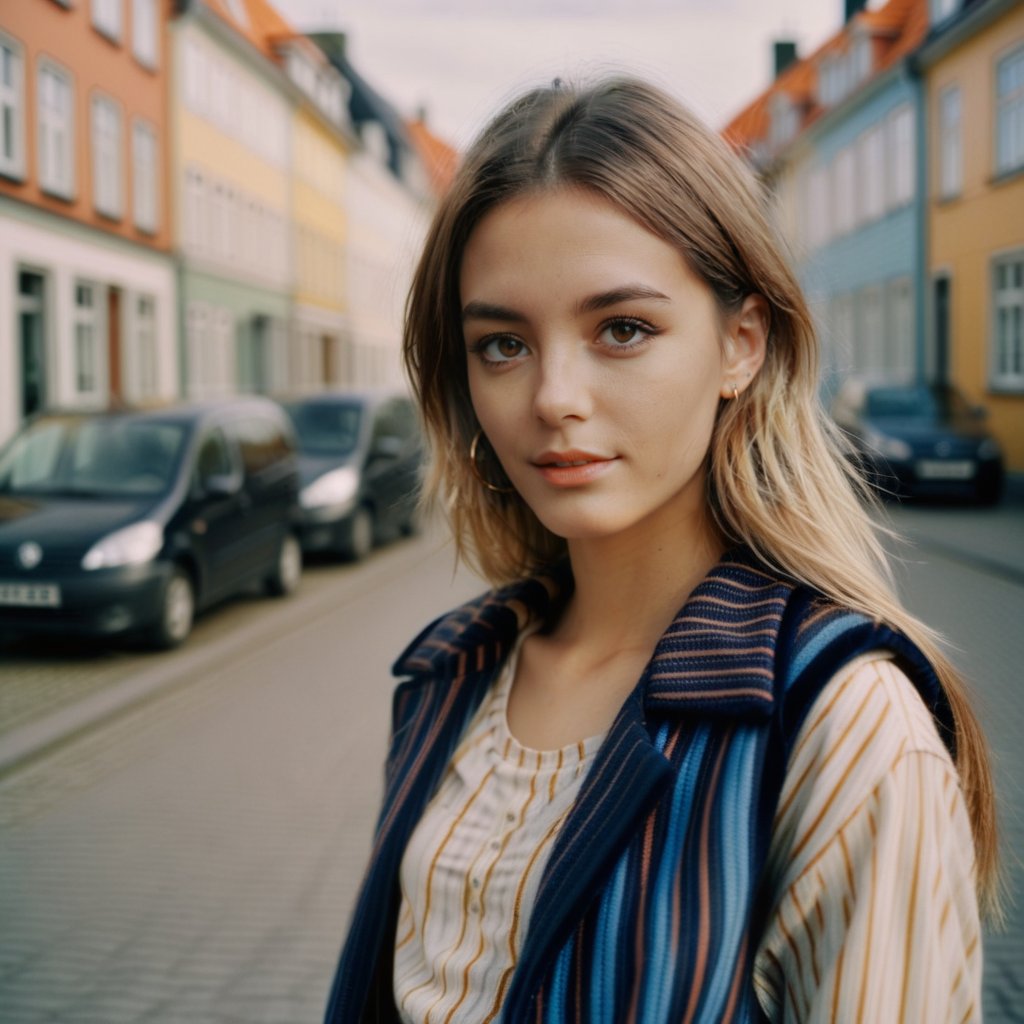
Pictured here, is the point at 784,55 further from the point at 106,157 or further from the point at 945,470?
the point at 945,470

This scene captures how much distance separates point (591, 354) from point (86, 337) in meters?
25.4

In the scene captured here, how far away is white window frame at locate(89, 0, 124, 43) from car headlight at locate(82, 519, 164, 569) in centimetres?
1803

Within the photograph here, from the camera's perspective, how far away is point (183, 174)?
102ft

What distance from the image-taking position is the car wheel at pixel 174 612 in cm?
938

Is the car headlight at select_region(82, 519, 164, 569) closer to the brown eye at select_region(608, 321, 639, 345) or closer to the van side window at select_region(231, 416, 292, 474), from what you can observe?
the van side window at select_region(231, 416, 292, 474)

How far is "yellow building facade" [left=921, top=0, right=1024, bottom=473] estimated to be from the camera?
74.2 feet

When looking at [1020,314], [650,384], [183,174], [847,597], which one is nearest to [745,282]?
[650,384]

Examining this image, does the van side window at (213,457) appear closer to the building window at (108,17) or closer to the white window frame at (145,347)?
the building window at (108,17)

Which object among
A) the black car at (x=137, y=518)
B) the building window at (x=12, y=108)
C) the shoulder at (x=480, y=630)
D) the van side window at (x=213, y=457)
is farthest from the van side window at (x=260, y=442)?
the building window at (x=12, y=108)

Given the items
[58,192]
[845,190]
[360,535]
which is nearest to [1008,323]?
[845,190]

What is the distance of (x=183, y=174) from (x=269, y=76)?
8054 mm

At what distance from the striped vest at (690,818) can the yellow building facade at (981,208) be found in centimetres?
2200

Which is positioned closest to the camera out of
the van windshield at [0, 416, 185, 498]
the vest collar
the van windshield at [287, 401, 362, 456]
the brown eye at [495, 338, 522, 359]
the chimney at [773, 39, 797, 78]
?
the vest collar

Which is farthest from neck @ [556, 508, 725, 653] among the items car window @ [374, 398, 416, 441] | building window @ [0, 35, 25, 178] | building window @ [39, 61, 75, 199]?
building window @ [39, 61, 75, 199]
